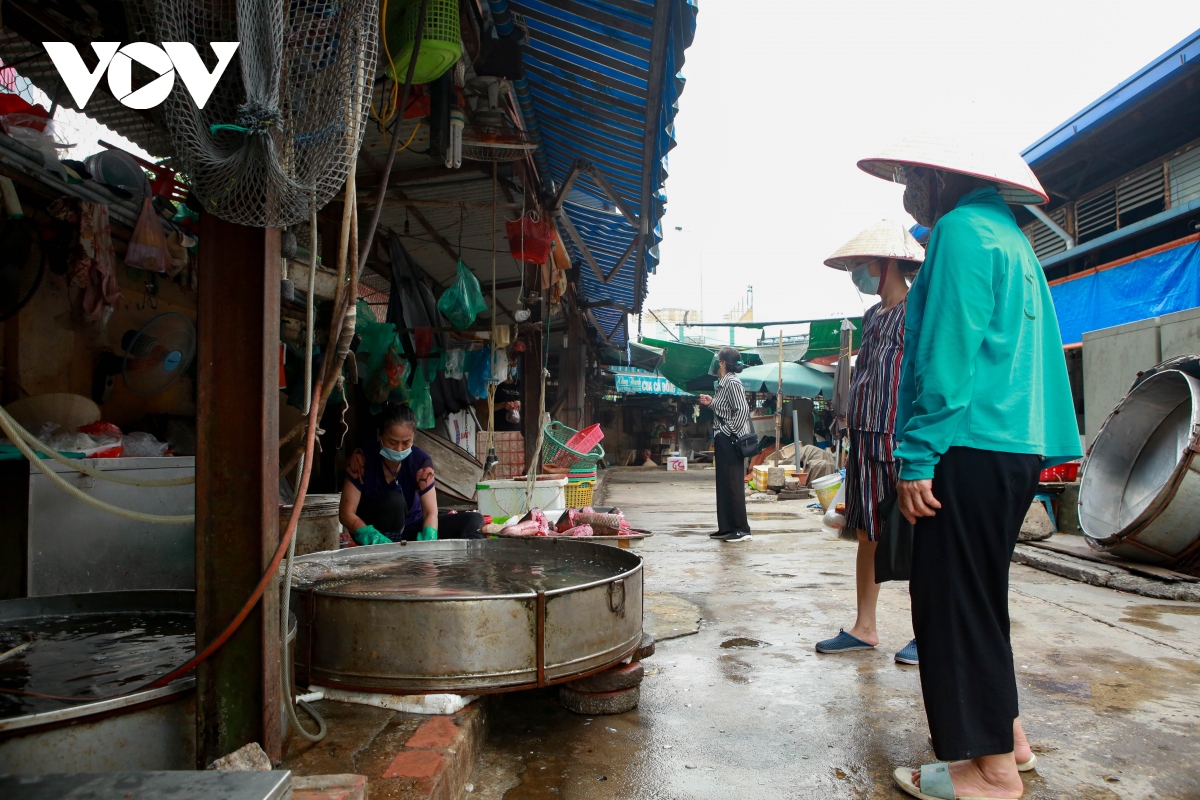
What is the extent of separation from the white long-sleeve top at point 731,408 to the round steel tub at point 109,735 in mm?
6250

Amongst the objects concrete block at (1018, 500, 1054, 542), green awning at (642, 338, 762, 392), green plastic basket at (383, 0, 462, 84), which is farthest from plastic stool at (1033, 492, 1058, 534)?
green awning at (642, 338, 762, 392)

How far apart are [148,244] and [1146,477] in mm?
8208

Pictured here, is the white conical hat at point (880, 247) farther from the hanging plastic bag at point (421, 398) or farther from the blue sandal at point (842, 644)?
the hanging plastic bag at point (421, 398)

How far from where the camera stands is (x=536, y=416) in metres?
9.41

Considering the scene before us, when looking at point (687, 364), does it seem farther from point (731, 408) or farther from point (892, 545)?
point (892, 545)

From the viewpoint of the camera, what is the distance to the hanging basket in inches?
247

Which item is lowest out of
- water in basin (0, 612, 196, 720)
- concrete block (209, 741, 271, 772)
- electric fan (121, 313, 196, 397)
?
concrete block (209, 741, 271, 772)

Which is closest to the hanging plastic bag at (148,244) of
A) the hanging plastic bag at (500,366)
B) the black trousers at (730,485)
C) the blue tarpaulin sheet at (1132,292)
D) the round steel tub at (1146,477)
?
the hanging plastic bag at (500,366)

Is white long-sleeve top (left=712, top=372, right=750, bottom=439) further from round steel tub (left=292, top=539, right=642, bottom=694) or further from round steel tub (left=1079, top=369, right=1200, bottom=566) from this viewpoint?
round steel tub (left=292, top=539, right=642, bottom=694)

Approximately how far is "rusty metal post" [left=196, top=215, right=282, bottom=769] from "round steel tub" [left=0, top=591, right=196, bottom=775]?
68 mm

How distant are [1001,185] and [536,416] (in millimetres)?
7359

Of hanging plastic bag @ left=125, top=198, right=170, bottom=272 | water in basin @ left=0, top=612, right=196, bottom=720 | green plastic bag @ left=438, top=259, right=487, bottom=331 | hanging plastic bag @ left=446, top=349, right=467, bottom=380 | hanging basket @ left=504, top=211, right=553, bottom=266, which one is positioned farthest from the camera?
hanging plastic bag @ left=446, top=349, right=467, bottom=380

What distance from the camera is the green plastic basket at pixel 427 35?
126 inches

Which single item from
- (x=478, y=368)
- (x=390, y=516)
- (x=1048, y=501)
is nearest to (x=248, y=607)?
(x=390, y=516)
